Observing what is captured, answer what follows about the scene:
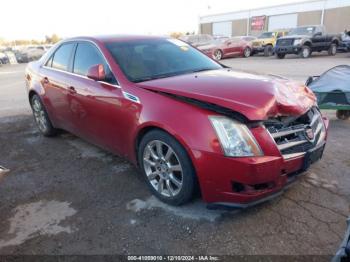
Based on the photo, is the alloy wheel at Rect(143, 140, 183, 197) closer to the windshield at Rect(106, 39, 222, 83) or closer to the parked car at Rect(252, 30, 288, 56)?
the windshield at Rect(106, 39, 222, 83)

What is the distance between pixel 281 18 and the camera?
36.9 metres

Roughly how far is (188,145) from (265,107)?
737mm

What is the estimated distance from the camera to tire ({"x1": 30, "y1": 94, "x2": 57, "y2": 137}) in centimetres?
542

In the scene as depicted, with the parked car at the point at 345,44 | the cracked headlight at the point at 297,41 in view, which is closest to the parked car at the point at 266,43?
the cracked headlight at the point at 297,41

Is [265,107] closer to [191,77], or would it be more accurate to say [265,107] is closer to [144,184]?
[191,77]

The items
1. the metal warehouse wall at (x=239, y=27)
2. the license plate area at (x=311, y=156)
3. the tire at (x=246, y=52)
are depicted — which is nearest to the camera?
the license plate area at (x=311, y=156)

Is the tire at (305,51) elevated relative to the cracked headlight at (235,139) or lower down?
lower down

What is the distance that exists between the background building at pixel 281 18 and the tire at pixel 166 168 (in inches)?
1356

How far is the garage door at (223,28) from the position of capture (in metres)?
43.5

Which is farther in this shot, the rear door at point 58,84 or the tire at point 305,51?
the tire at point 305,51

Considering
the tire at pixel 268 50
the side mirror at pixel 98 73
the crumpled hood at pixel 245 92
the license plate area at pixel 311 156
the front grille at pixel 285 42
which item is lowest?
the tire at pixel 268 50

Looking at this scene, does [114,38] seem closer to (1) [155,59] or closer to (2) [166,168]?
(1) [155,59]

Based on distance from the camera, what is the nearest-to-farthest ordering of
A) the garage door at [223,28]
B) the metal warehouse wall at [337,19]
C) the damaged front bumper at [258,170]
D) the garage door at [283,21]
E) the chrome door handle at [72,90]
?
the damaged front bumper at [258,170], the chrome door handle at [72,90], the metal warehouse wall at [337,19], the garage door at [283,21], the garage door at [223,28]

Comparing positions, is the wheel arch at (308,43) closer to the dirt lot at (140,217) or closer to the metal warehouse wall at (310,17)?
the metal warehouse wall at (310,17)
